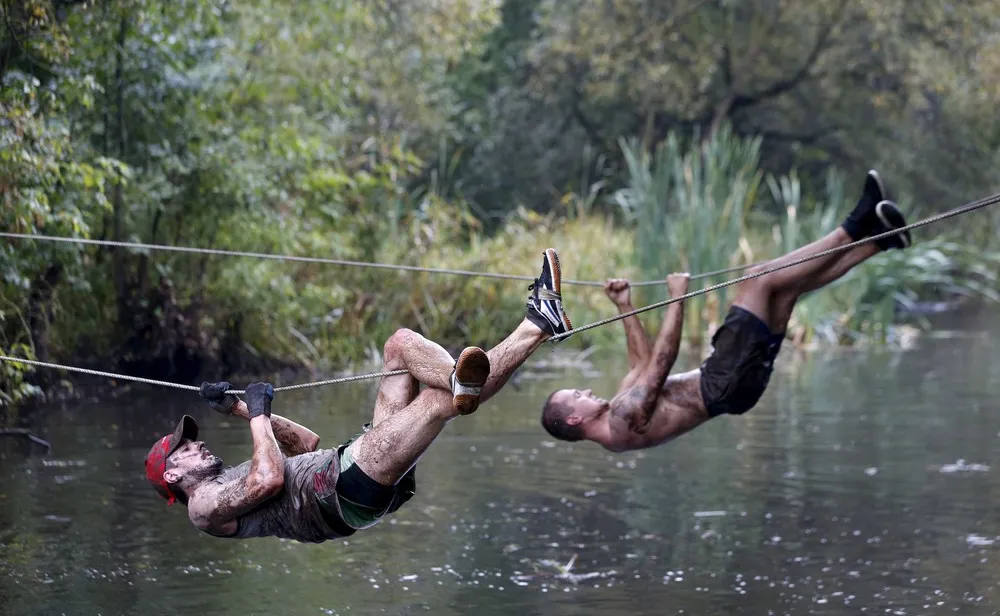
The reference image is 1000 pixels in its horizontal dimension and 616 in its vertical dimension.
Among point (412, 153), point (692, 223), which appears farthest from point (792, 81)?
point (692, 223)

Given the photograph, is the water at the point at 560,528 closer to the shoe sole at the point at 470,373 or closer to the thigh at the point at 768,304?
the thigh at the point at 768,304

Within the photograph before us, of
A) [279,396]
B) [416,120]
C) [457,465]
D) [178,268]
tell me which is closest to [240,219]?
[178,268]

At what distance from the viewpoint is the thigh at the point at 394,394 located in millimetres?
7023

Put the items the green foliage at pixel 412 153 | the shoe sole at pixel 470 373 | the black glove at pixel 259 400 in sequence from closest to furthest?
the shoe sole at pixel 470 373 → the black glove at pixel 259 400 → the green foliage at pixel 412 153

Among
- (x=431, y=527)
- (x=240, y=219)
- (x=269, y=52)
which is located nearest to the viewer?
(x=431, y=527)

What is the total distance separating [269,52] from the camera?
17750 mm

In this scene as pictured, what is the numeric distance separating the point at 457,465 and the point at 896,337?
529 inches

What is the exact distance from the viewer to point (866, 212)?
841cm

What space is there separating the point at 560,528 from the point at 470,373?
11.9 feet

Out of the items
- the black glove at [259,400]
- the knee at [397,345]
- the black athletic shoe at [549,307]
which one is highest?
the black athletic shoe at [549,307]

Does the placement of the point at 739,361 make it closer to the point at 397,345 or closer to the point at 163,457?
the point at 397,345

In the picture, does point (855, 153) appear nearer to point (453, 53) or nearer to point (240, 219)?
point (453, 53)

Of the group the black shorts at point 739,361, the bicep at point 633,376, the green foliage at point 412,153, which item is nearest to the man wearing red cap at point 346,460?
the black shorts at point 739,361

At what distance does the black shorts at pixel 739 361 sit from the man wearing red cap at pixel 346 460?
2029mm
